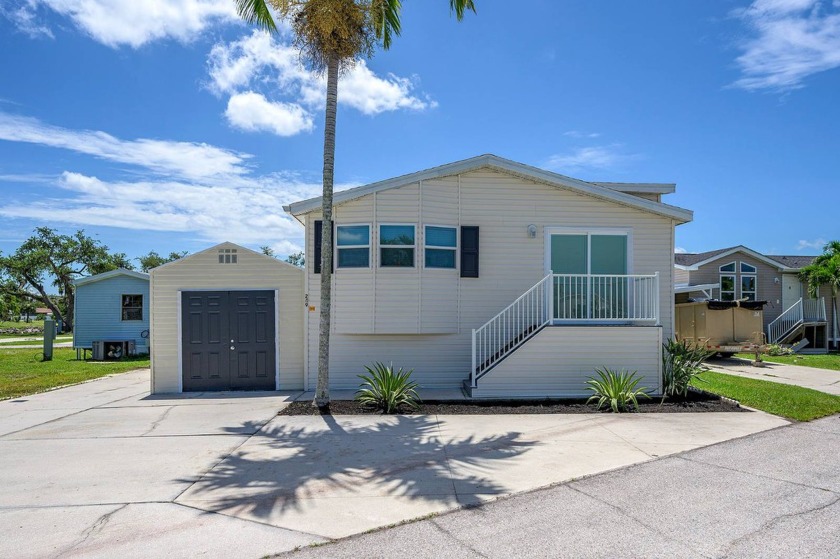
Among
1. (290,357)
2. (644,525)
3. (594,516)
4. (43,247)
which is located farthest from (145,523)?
(43,247)

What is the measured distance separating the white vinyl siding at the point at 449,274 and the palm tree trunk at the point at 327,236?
4.82 ft

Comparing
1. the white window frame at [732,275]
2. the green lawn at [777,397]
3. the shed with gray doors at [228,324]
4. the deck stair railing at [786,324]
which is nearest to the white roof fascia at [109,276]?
the shed with gray doors at [228,324]

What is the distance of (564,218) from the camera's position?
36.2 feet

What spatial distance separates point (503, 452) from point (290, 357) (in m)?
6.10

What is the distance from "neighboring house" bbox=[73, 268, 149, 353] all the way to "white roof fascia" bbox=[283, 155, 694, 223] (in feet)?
43.9

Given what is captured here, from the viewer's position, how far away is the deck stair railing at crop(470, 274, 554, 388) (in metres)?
10.3

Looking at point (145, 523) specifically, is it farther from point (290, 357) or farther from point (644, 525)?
point (290, 357)

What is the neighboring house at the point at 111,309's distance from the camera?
19.9 meters

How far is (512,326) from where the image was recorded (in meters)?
10.5

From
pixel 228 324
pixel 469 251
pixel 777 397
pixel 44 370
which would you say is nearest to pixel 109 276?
pixel 44 370

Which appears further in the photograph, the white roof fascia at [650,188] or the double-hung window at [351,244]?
the white roof fascia at [650,188]

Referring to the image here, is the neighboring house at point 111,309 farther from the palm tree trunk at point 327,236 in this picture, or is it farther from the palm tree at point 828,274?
the palm tree at point 828,274

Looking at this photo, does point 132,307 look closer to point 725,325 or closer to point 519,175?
point 519,175

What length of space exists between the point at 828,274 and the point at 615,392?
20656 millimetres
